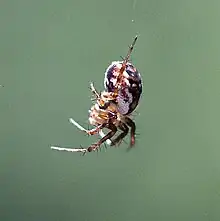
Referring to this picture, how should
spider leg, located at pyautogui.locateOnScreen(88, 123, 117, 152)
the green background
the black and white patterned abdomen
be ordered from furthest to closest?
the green background < spider leg, located at pyautogui.locateOnScreen(88, 123, 117, 152) < the black and white patterned abdomen

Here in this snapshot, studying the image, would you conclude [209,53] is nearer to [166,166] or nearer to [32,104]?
[166,166]

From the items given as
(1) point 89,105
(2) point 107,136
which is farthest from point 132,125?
(1) point 89,105

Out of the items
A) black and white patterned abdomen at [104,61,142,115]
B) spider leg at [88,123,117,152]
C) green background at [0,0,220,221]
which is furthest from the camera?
green background at [0,0,220,221]

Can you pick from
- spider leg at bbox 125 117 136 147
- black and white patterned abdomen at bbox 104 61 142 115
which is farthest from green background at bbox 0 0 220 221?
black and white patterned abdomen at bbox 104 61 142 115

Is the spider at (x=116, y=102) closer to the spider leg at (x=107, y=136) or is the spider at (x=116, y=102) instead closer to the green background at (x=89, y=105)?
the spider leg at (x=107, y=136)

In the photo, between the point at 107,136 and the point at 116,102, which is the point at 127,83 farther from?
the point at 107,136

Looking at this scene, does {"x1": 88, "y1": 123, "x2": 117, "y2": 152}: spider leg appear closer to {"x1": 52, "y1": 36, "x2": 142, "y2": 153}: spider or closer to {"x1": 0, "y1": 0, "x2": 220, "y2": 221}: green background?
{"x1": 52, "y1": 36, "x2": 142, "y2": 153}: spider
